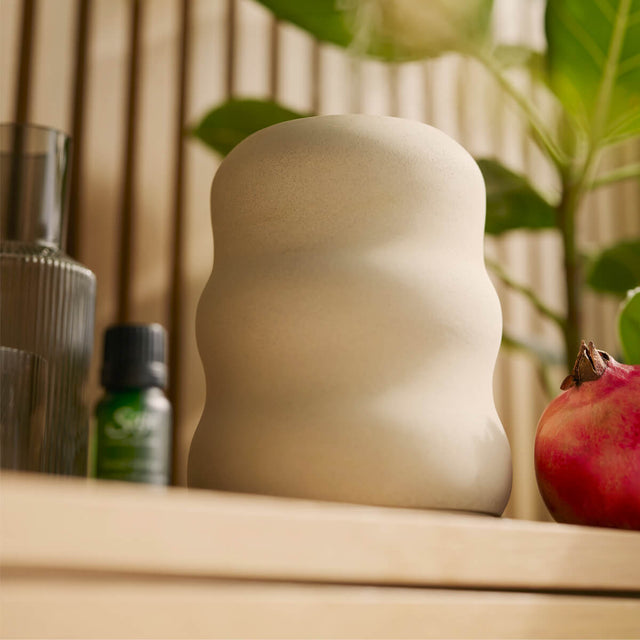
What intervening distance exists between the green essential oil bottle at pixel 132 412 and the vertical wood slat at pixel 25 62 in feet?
1.30

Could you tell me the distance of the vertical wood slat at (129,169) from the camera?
0.71m

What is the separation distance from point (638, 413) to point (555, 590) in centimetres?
12

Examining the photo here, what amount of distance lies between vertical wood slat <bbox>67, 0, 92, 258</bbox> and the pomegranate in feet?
1.40

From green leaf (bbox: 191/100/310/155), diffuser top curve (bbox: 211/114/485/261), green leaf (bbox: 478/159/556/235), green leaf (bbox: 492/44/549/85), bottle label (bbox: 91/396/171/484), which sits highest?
green leaf (bbox: 492/44/549/85)

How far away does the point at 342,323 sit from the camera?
0.35 meters

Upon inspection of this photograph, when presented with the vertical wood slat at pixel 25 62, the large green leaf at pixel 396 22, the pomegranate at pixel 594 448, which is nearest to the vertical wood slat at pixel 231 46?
the large green leaf at pixel 396 22

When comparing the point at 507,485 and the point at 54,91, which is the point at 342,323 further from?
the point at 54,91

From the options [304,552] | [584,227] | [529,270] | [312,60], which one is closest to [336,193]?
[304,552]

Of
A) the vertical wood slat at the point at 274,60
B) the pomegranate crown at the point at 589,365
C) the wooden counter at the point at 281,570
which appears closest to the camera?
the wooden counter at the point at 281,570

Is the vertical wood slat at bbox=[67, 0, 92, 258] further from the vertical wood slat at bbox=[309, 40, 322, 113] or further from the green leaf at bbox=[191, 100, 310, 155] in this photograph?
the vertical wood slat at bbox=[309, 40, 322, 113]

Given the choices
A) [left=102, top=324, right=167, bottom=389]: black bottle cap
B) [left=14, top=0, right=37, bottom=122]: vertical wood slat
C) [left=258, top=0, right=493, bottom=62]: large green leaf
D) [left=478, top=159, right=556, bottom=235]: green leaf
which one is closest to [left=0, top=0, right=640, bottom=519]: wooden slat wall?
[left=14, top=0, right=37, bottom=122]: vertical wood slat

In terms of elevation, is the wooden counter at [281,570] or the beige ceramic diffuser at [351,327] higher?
the beige ceramic diffuser at [351,327]

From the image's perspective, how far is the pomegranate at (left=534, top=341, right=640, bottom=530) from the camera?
1.30ft

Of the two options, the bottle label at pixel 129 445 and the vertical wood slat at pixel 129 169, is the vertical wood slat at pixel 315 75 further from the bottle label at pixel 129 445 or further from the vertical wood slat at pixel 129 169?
the bottle label at pixel 129 445
